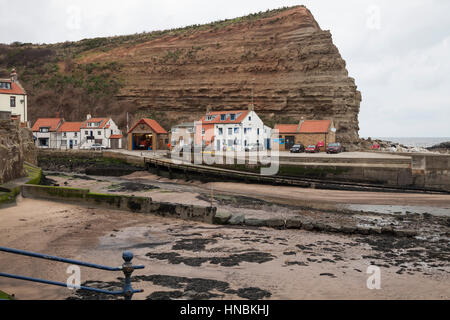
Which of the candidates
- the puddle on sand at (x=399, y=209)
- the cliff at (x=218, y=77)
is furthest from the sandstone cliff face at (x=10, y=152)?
the cliff at (x=218, y=77)

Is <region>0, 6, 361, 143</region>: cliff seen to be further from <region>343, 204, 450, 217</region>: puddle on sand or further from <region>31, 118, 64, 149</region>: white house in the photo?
<region>343, 204, 450, 217</region>: puddle on sand

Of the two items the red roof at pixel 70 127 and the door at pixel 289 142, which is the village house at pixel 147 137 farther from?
the door at pixel 289 142

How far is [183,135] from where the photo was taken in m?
58.9

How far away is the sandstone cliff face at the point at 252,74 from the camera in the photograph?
6450 cm

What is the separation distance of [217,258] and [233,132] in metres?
42.6

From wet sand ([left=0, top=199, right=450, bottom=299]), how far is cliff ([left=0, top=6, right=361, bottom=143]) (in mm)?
48809

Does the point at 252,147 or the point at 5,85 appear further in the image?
the point at 252,147

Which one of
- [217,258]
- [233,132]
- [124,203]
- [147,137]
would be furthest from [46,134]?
[217,258]

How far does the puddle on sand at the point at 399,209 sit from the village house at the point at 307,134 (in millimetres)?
24614

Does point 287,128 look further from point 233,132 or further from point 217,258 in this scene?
point 217,258

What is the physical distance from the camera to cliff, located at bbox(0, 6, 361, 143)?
6519 cm

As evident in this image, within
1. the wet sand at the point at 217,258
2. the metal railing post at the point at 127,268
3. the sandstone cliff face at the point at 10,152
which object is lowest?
the wet sand at the point at 217,258

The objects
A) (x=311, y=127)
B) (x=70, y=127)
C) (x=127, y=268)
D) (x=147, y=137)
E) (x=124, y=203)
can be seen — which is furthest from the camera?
(x=70, y=127)

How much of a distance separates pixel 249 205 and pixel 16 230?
15.6 m
